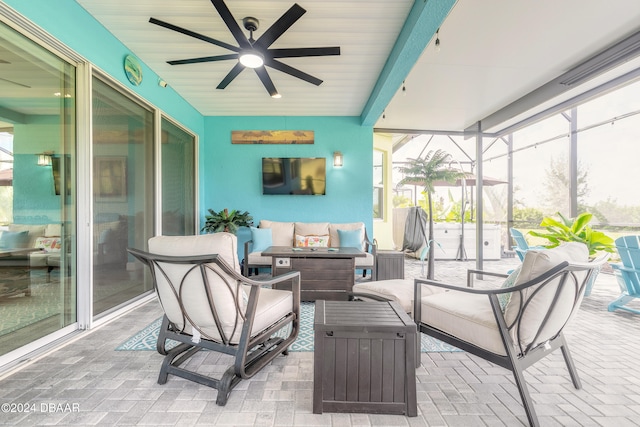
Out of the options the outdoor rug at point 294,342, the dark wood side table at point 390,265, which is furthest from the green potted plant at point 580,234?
the outdoor rug at point 294,342

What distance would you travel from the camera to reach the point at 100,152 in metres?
2.63

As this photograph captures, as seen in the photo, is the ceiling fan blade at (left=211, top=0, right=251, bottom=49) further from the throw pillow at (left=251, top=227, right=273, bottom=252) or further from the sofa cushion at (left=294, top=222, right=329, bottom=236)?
the sofa cushion at (left=294, top=222, right=329, bottom=236)

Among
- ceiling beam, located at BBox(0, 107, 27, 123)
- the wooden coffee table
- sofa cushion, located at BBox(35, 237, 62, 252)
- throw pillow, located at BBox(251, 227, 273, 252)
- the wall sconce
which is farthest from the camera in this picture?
the wall sconce

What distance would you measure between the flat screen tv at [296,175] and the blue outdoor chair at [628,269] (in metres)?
3.95

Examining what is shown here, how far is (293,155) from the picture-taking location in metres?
5.16

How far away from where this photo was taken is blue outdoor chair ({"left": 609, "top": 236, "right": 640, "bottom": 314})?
2.76 meters

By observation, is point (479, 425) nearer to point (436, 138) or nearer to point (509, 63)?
point (509, 63)

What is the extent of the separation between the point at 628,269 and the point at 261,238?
456 cm

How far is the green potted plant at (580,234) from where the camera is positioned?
10.9ft

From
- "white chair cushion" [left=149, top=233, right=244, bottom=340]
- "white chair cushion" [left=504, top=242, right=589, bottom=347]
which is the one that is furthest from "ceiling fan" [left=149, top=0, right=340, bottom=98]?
"white chair cushion" [left=504, top=242, right=589, bottom=347]

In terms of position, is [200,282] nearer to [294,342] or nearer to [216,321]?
[216,321]

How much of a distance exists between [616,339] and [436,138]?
644cm

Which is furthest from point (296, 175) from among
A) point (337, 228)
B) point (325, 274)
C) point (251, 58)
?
point (251, 58)

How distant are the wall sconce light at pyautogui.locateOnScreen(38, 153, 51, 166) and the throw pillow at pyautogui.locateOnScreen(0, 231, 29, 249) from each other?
56cm
